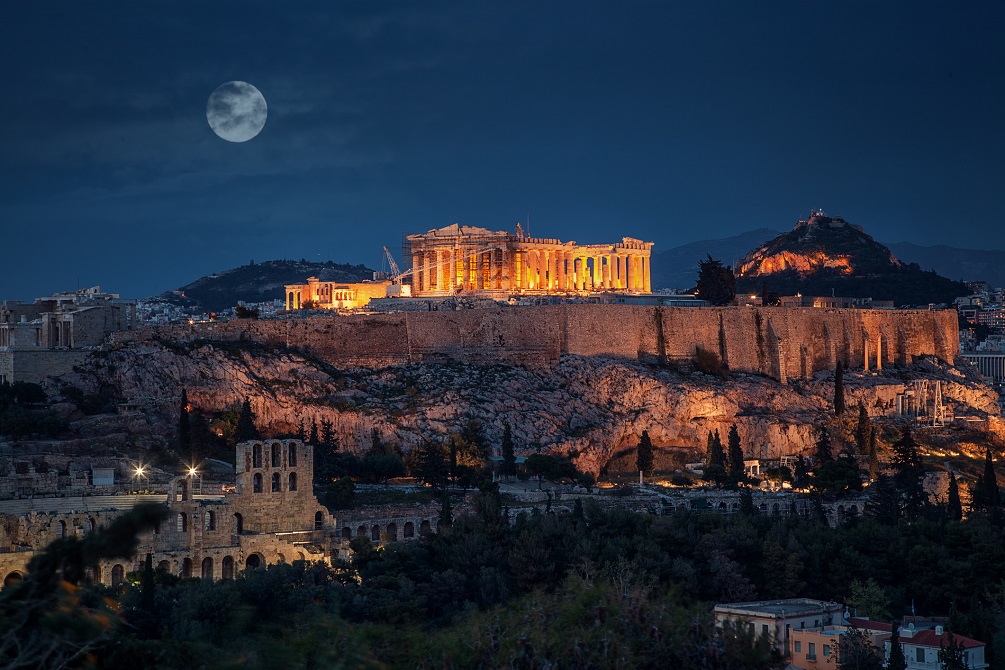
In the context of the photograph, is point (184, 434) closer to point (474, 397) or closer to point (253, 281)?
point (474, 397)

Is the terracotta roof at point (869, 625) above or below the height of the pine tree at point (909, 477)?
below

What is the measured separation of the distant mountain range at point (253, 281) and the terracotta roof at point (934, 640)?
85.4 metres

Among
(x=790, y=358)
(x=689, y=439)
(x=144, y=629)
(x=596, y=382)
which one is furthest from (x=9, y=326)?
(x=790, y=358)

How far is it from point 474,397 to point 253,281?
247ft

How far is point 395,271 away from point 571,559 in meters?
52.0

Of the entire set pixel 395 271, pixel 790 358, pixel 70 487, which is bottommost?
pixel 70 487

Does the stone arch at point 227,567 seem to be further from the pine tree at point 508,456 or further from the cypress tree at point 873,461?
the cypress tree at point 873,461

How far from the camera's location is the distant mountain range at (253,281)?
4550 inches

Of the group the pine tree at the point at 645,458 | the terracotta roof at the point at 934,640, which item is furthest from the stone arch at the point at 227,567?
the pine tree at the point at 645,458

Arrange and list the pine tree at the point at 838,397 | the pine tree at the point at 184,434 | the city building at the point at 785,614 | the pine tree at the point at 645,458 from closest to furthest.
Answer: the city building at the point at 785,614 < the pine tree at the point at 184,434 < the pine tree at the point at 645,458 < the pine tree at the point at 838,397

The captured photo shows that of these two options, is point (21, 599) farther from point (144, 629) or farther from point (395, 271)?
point (395, 271)

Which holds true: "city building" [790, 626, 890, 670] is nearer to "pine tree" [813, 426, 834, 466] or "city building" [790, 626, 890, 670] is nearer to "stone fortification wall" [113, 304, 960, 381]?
"pine tree" [813, 426, 834, 466]

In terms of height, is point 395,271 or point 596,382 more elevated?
point 395,271

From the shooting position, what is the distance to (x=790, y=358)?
64.0 metres
